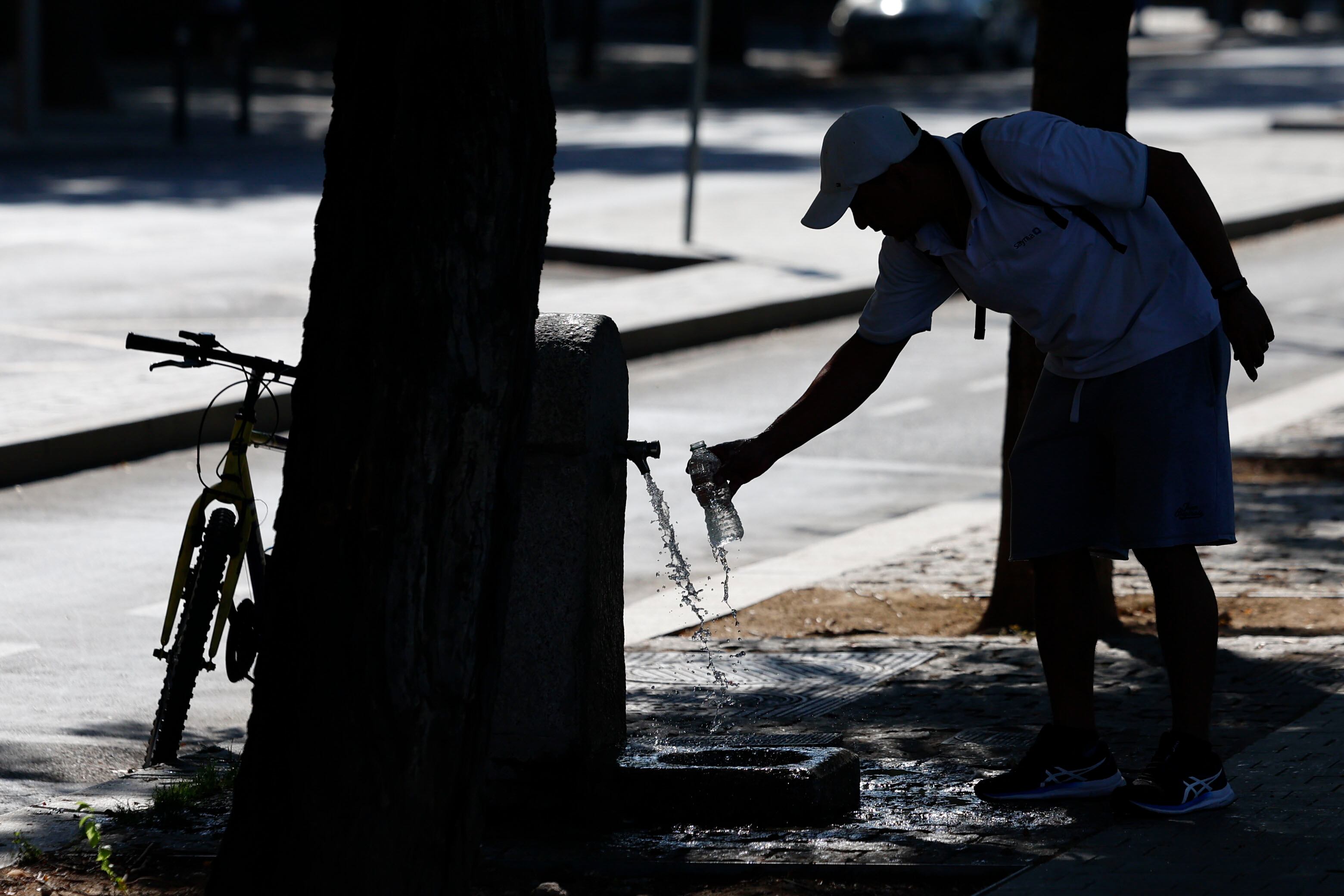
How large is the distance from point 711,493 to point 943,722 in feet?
4.14

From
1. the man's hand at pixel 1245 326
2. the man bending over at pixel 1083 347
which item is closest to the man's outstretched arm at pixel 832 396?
the man bending over at pixel 1083 347

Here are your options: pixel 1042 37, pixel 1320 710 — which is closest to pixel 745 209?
pixel 1042 37

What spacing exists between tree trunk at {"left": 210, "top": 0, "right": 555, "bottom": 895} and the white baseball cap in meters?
0.88

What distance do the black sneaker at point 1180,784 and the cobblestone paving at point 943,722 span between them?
3.5 inches

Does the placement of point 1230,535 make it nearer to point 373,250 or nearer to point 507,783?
point 507,783

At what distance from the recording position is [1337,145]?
88.8ft

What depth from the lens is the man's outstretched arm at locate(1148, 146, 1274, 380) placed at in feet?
14.6

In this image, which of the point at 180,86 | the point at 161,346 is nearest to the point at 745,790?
the point at 161,346

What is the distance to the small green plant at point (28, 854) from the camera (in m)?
4.42

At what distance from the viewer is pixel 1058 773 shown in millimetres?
4715

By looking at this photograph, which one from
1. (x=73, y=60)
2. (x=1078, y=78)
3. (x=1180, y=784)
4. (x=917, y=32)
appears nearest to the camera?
(x=1180, y=784)

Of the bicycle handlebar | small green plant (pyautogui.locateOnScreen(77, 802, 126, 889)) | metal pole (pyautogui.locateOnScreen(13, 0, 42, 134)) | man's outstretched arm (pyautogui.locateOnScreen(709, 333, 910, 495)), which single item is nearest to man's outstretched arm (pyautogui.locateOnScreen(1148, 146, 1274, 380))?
man's outstretched arm (pyautogui.locateOnScreen(709, 333, 910, 495))

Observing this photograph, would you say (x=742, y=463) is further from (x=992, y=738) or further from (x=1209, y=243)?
(x=992, y=738)

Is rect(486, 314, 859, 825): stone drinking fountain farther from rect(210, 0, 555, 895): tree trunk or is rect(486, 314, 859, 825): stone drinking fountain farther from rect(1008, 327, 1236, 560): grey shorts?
rect(210, 0, 555, 895): tree trunk
